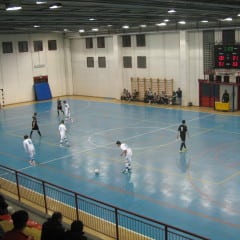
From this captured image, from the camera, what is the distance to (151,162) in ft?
67.1

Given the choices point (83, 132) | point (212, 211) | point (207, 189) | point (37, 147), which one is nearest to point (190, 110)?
point (83, 132)

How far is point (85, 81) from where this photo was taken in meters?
47.2

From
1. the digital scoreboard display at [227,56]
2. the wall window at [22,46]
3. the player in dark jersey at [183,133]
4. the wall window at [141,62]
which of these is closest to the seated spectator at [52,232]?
the player in dark jersey at [183,133]

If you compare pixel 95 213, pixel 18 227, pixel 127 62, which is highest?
pixel 127 62

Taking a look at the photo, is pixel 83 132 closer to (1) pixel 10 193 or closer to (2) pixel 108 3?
(1) pixel 10 193

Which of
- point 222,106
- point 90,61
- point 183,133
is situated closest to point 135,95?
point 90,61

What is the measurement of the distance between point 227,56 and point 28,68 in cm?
2288

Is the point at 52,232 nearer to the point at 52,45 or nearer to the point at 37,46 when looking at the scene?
the point at 37,46

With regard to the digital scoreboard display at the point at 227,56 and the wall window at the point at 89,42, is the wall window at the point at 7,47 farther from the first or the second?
the digital scoreboard display at the point at 227,56

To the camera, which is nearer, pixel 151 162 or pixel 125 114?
pixel 151 162

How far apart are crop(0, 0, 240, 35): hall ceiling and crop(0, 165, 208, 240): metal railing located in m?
7.26

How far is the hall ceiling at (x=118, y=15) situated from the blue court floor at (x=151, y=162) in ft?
25.2

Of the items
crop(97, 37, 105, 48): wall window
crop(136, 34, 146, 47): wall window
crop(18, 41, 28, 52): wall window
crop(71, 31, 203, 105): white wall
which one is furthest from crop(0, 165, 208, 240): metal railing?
crop(18, 41, 28, 52): wall window

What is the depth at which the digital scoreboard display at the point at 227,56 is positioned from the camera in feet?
105
